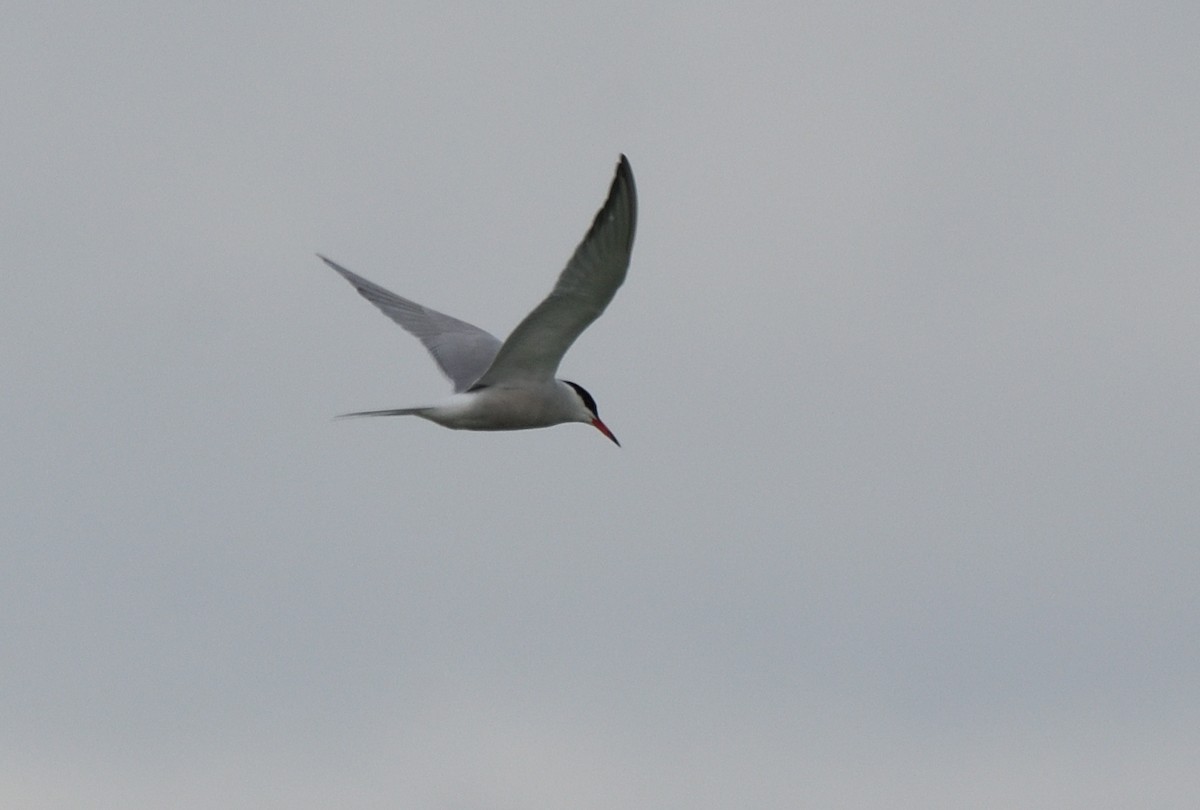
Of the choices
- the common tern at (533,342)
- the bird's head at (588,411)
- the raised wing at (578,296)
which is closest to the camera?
the raised wing at (578,296)

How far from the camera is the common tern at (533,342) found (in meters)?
12.9

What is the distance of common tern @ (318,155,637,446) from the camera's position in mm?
12922

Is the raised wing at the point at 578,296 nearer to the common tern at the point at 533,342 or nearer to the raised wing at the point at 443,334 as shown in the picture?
the common tern at the point at 533,342

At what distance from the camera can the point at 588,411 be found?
16.0 meters

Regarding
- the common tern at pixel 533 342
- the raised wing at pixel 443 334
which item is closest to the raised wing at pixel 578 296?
the common tern at pixel 533 342

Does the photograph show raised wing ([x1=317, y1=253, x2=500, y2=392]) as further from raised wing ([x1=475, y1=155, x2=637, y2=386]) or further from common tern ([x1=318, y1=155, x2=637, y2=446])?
raised wing ([x1=475, y1=155, x2=637, y2=386])

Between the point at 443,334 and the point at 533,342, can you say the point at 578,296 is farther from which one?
the point at 443,334

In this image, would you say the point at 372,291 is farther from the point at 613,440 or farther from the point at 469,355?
the point at 613,440

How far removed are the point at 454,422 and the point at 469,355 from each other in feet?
6.56

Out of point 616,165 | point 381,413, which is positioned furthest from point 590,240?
point 381,413

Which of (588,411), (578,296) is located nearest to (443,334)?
(588,411)

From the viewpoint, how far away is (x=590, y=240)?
42.3ft

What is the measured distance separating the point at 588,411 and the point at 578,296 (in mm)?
2403

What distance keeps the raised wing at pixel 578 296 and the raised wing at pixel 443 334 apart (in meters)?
0.95
